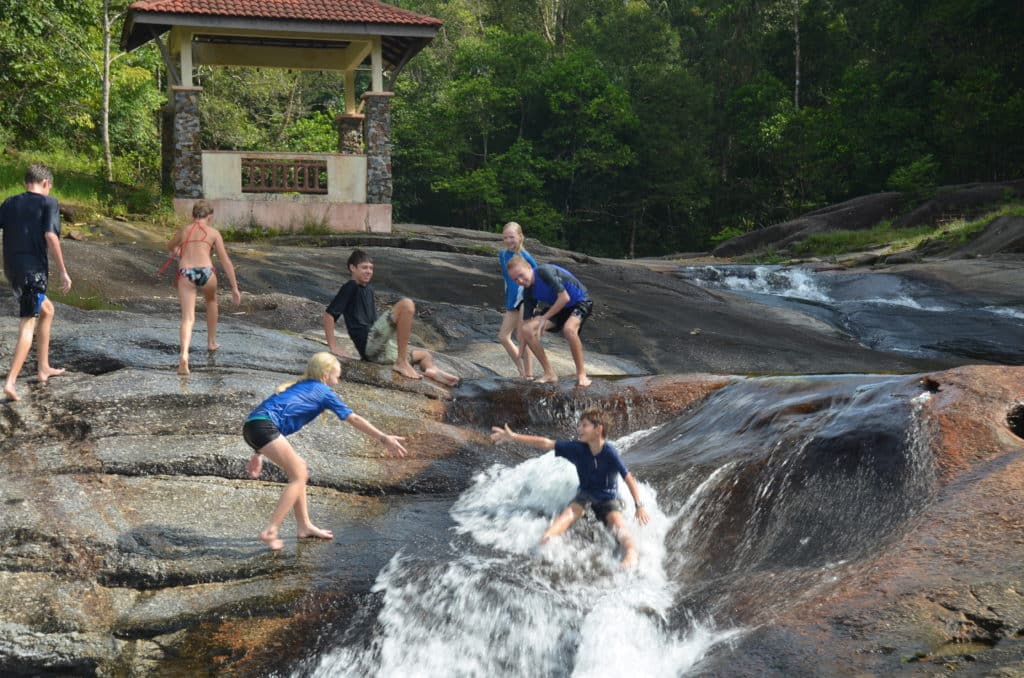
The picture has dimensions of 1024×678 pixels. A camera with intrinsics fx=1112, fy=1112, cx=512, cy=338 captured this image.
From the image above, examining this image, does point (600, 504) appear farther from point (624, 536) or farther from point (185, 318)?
point (185, 318)

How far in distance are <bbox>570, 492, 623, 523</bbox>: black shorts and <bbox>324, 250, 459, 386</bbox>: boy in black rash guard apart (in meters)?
3.40

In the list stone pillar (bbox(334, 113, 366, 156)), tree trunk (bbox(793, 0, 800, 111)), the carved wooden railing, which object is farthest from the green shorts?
tree trunk (bbox(793, 0, 800, 111))

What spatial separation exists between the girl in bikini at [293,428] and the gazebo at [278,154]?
614 inches

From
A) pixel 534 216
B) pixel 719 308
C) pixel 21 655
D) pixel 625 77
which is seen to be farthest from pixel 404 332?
pixel 625 77

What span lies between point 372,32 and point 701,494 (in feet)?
56.7

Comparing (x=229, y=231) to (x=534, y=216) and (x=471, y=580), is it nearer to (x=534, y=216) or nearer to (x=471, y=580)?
(x=471, y=580)

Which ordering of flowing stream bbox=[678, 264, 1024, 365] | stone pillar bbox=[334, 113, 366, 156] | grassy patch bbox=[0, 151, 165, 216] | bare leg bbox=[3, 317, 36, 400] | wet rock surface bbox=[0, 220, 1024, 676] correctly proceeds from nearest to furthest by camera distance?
wet rock surface bbox=[0, 220, 1024, 676] < bare leg bbox=[3, 317, 36, 400] < flowing stream bbox=[678, 264, 1024, 365] < grassy patch bbox=[0, 151, 165, 216] < stone pillar bbox=[334, 113, 366, 156]

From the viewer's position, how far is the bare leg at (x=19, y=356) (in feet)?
26.9

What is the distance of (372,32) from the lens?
22562 mm

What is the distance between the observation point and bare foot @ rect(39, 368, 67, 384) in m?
8.59

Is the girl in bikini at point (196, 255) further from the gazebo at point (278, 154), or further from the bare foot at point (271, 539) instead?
the gazebo at point (278, 154)

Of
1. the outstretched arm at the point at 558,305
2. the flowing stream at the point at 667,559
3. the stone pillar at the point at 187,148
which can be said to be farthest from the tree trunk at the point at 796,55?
the flowing stream at the point at 667,559

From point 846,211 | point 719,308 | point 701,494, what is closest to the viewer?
point 701,494

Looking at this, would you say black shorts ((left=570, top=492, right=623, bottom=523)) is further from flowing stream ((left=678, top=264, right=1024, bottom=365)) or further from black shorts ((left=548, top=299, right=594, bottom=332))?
flowing stream ((left=678, top=264, right=1024, bottom=365))
